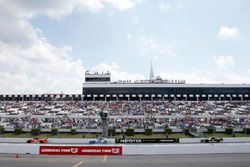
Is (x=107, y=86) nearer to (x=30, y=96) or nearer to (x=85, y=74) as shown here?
(x=85, y=74)

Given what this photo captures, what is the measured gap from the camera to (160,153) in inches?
1314

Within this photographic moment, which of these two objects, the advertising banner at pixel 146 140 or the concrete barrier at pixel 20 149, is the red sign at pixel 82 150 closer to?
the concrete barrier at pixel 20 149

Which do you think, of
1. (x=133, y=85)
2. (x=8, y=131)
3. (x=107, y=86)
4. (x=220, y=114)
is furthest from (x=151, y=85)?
(x=8, y=131)

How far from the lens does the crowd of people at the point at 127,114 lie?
66.6 m

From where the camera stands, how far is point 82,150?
1281 inches

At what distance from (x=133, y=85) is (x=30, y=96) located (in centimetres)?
3709

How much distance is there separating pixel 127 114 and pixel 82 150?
140 ft

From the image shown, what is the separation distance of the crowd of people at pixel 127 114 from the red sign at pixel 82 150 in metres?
30.1

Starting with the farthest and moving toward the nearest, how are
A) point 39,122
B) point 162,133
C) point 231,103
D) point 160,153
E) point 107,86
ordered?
point 107,86
point 231,103
point 39,122
point 162,133
point 160,153

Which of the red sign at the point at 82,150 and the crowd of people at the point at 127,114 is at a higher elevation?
the crowd of people at the point at 127,114

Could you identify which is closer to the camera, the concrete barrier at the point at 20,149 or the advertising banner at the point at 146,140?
the concrete barrier at the point at 20,149

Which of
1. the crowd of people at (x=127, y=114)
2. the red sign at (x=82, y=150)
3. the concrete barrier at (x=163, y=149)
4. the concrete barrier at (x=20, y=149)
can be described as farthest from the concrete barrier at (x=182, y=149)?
the crowd of people at (x=127, y=114)

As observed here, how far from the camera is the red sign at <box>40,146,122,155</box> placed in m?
32.4

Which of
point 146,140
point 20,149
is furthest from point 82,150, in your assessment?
point 146,140
